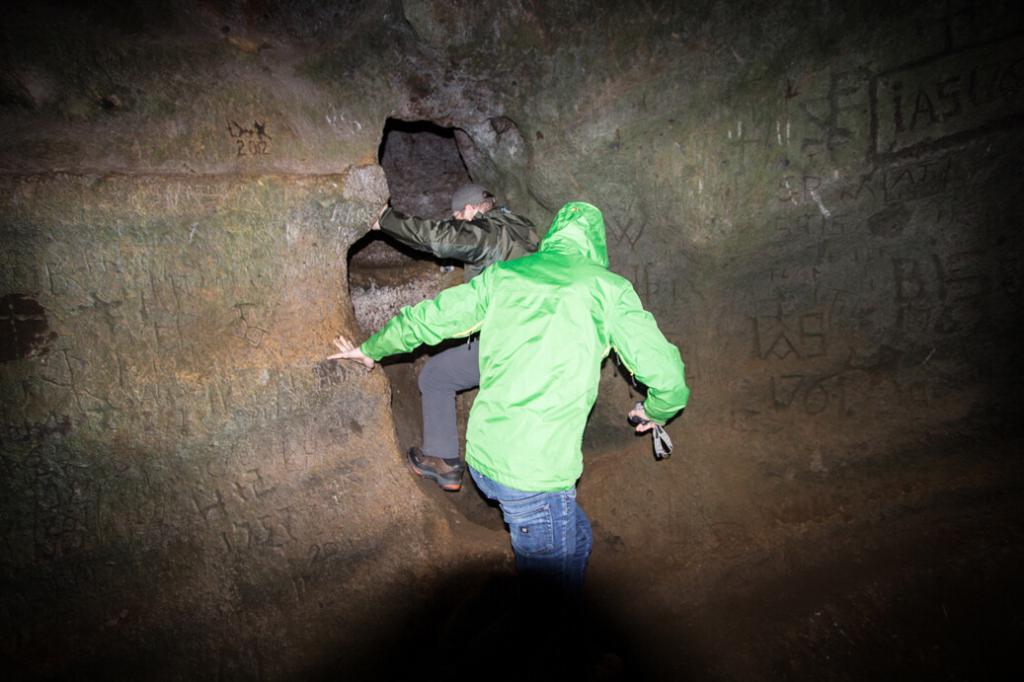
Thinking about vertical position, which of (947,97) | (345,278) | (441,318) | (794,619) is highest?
(947,97)

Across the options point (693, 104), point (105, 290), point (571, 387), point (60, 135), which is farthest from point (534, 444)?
point (60, 135)

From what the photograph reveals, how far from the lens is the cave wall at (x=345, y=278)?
2.32 metres

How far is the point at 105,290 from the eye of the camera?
7.77 feet

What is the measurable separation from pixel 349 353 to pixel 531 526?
1252mm

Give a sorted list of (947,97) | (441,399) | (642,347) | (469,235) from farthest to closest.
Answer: (441,399) < (469,235) < (947,97) < (642,347)

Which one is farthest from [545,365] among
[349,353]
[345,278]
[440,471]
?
[345,278]

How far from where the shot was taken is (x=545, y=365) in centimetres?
199

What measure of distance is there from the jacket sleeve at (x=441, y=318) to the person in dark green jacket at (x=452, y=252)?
1.72 feet

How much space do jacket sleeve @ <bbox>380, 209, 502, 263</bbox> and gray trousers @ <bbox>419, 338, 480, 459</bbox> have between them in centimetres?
55

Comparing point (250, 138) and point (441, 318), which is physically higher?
point (250, 138)

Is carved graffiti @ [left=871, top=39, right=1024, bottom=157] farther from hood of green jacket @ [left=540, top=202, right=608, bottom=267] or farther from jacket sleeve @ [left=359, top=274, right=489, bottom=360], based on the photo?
jacket sleeve @ [left=359, top=274, right=489, bottom=360]

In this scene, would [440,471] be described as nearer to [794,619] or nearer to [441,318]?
[441,318]

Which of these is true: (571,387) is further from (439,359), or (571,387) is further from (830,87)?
(830,87)

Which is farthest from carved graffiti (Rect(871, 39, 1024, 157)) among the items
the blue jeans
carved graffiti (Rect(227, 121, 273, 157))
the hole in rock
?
carved graffiti (Rect(227, 121, 273, 157))
